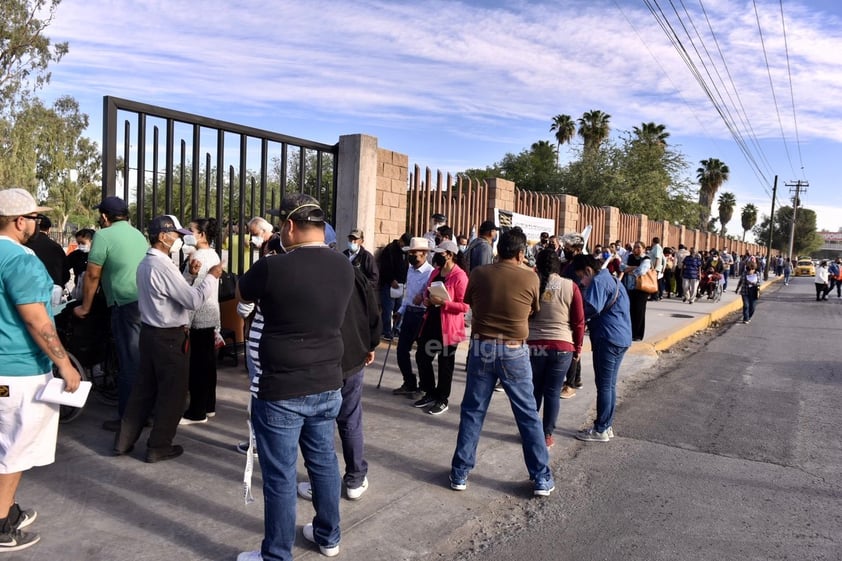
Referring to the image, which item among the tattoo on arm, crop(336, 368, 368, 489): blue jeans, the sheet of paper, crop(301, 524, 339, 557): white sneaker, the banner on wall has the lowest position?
crop(301, 524, 339, 557): white sneaker

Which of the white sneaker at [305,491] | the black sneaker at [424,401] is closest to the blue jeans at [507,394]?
the white sneaker at [305,491]

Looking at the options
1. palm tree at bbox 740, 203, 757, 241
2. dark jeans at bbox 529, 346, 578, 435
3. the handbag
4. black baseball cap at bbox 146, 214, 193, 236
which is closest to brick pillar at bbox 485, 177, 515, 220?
the handbag

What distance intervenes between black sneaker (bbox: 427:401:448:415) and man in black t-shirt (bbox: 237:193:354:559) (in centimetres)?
306

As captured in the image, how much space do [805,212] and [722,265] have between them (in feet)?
289

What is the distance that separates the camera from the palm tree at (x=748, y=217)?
319 ft

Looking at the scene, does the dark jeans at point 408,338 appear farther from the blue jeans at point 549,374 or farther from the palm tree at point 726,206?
the palm tree at point 726,206

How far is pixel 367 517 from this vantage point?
3816mm

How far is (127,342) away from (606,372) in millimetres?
4034

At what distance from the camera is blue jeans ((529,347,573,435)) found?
16.4 ft

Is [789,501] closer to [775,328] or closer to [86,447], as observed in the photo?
[86,447]

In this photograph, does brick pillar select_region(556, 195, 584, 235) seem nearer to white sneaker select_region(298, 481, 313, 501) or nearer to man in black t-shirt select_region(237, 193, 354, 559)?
white sneaker select_region(298, 481, 313, 501)

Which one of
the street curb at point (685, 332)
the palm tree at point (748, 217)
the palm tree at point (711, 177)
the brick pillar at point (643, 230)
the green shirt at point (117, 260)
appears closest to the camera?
the green shirt at point (117, 260)

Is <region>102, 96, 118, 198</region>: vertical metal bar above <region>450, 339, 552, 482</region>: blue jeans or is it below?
above

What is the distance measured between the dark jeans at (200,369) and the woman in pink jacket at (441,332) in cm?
203
